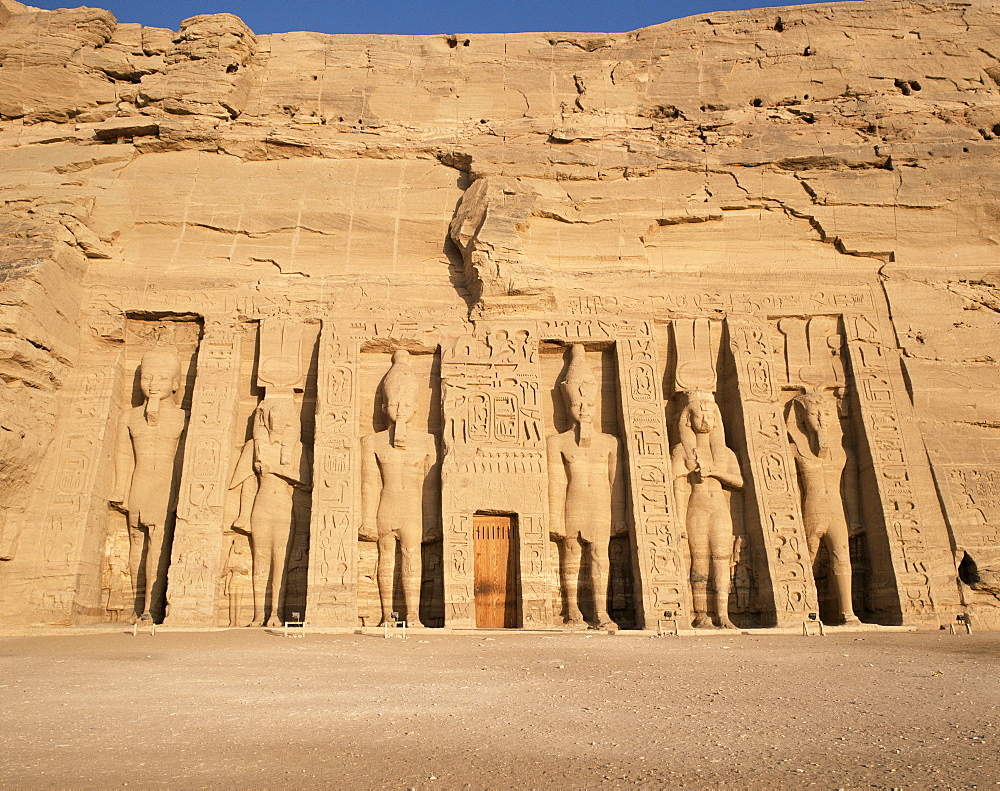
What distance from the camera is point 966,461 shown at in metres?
11.6

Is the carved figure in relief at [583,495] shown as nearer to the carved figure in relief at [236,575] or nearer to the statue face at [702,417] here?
the statue face at [702,417]

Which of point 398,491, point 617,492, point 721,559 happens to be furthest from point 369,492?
point 721,559

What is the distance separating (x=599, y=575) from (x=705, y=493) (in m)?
1.79

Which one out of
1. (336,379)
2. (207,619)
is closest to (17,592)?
(207,619)

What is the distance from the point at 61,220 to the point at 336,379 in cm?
444

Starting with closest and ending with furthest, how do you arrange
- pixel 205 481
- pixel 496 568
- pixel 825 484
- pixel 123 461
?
pixel 496 568 < pixel 205 481 < pixel 825 484 < pixel 123 461

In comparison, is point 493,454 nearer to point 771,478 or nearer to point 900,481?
point 771,478

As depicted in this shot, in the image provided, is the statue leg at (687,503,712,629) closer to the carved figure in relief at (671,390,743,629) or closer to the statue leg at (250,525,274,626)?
the carved figure in relief at (671,390,743,629)

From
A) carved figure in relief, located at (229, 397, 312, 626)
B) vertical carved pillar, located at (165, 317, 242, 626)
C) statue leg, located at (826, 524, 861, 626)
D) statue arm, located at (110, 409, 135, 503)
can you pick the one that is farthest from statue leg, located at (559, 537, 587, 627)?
statue arm, located at (110, 409, 135, 503)

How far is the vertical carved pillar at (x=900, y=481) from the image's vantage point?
35.3 feet

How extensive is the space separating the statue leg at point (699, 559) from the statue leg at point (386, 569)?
378 cm

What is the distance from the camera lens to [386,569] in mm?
10953

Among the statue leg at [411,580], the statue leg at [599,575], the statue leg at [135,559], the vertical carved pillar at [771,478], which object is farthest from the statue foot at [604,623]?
the statue leg at [135,559]

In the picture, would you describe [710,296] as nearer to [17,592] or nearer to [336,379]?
[336,379]
